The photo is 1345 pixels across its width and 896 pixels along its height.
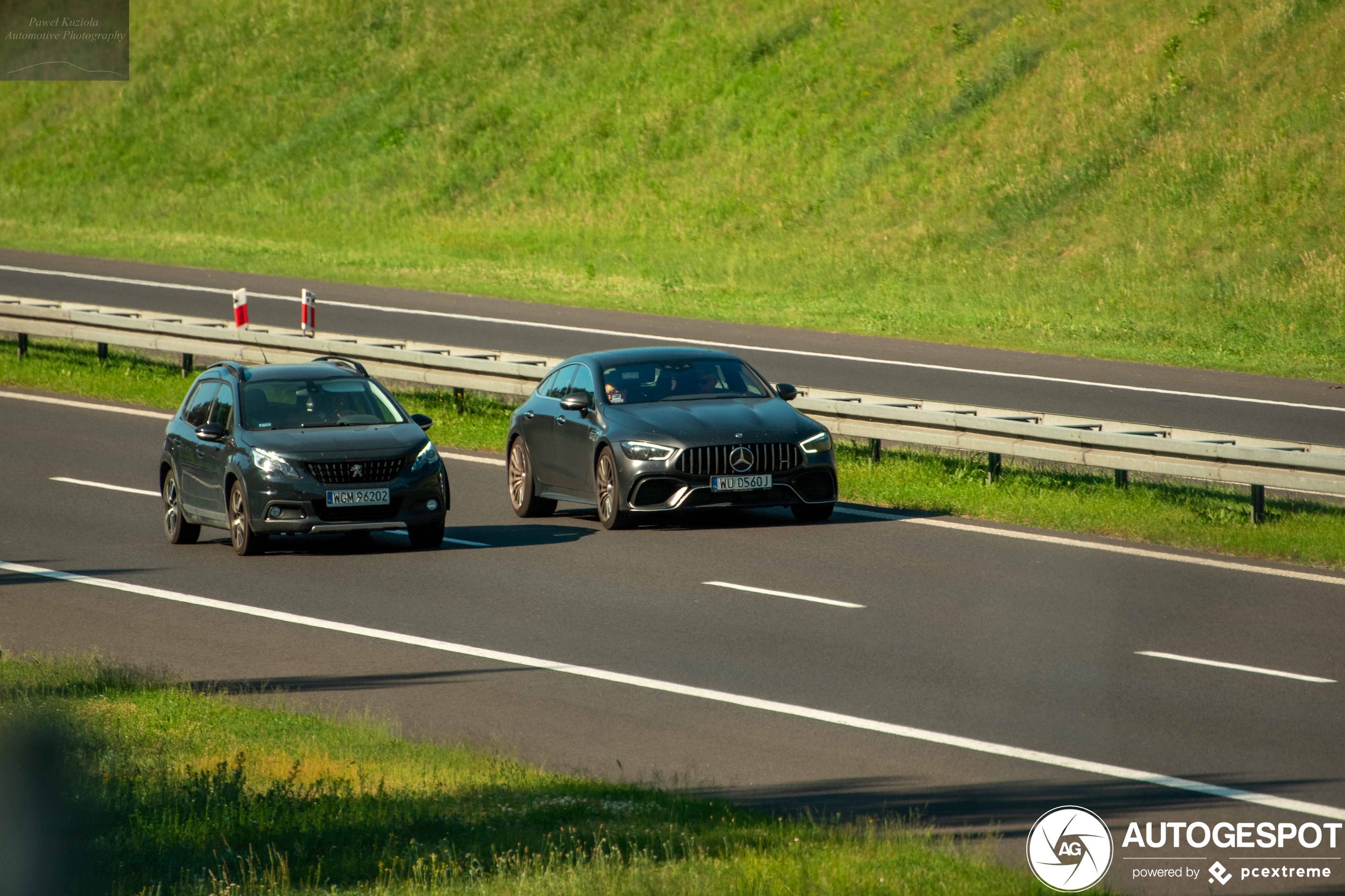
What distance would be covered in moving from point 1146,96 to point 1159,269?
656cm

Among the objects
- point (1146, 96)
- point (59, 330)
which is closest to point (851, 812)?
point (59, 330)

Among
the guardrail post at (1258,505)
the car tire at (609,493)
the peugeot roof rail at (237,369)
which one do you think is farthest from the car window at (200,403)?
the guardrail post at (1258,505)

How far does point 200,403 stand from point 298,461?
2218 millimetres

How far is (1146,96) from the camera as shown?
38406 millimetres

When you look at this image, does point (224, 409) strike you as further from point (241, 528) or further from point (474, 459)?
point (474, 459)

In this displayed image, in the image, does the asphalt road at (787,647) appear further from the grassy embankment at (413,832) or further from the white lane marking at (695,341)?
the white lane marking at (695,341)

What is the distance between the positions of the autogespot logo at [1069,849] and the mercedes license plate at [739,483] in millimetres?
8278

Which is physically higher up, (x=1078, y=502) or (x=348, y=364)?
(x=348, y=364)

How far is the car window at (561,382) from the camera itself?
1800 centimetres

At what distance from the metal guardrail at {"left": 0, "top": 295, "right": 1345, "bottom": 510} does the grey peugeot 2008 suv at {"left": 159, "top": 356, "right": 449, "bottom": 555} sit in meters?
5.20

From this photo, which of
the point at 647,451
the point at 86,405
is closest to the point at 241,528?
the point at 647,451

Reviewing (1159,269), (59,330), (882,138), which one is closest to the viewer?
(59,330)

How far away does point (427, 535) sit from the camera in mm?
15773

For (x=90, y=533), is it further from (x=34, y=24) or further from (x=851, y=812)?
(x=34, y=24)
